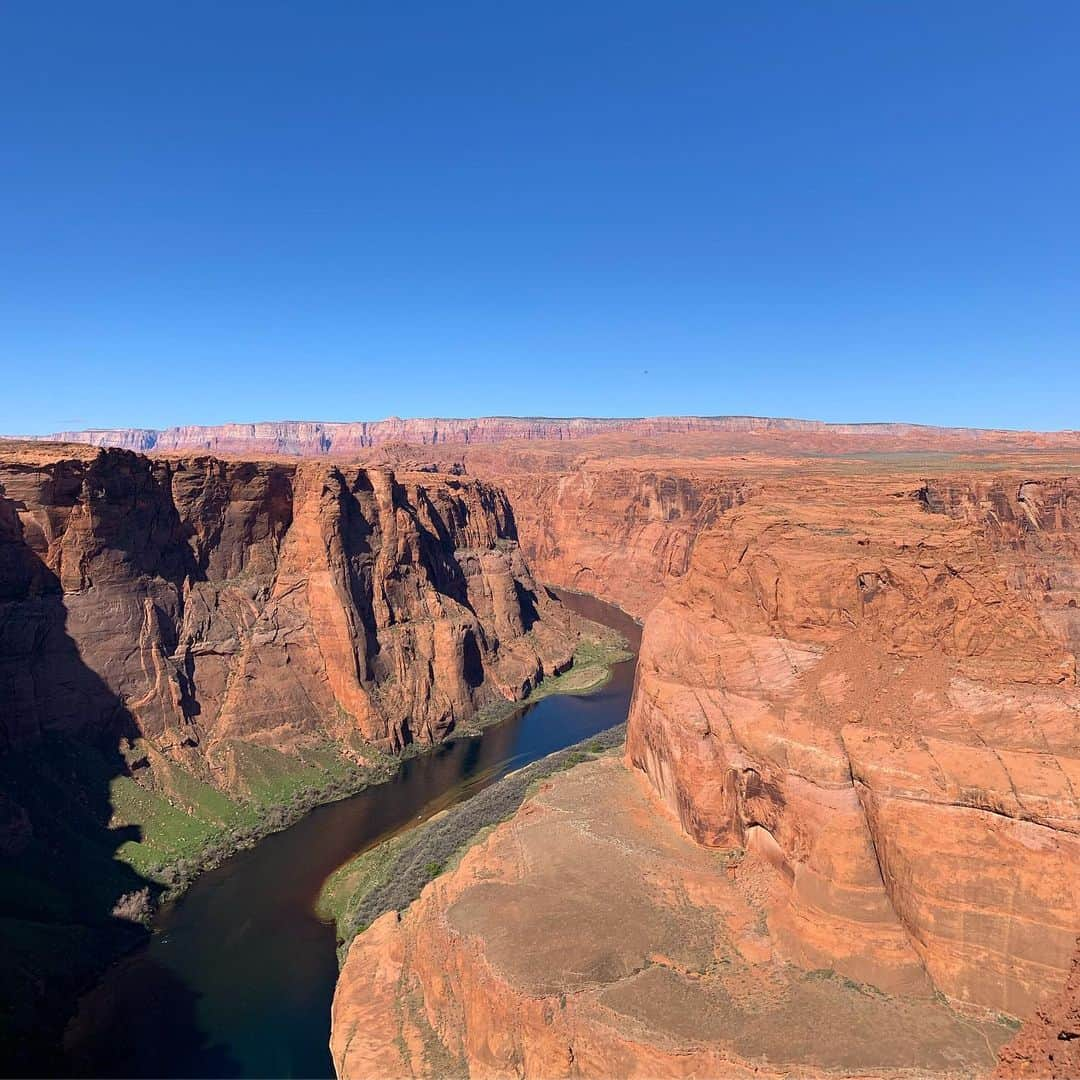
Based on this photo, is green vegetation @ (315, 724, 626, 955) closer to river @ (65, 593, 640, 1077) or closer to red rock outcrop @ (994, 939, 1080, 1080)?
river @ (65, 593, 640, 1077)

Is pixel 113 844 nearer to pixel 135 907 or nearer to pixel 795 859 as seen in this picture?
pixel 135 907

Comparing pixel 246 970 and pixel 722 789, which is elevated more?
pixel 722 789

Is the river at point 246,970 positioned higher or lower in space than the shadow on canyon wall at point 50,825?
lower

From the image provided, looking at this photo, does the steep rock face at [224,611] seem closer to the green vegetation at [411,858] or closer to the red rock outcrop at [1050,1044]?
the green vegetation at [411,858]

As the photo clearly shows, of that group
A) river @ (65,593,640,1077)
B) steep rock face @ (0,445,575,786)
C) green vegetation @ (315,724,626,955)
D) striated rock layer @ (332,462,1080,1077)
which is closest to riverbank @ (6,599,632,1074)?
river @ (65,593,640,1077)

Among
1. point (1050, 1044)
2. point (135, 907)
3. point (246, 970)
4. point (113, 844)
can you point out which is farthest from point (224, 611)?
point (1050, 1044)

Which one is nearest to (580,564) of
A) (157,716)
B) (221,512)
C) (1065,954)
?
(221,512)

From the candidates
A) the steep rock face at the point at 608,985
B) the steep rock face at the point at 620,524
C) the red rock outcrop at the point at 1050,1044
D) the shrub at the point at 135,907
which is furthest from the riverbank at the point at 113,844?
the steep rock face at the point at 620,524

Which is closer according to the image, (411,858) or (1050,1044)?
(1050,1044)
